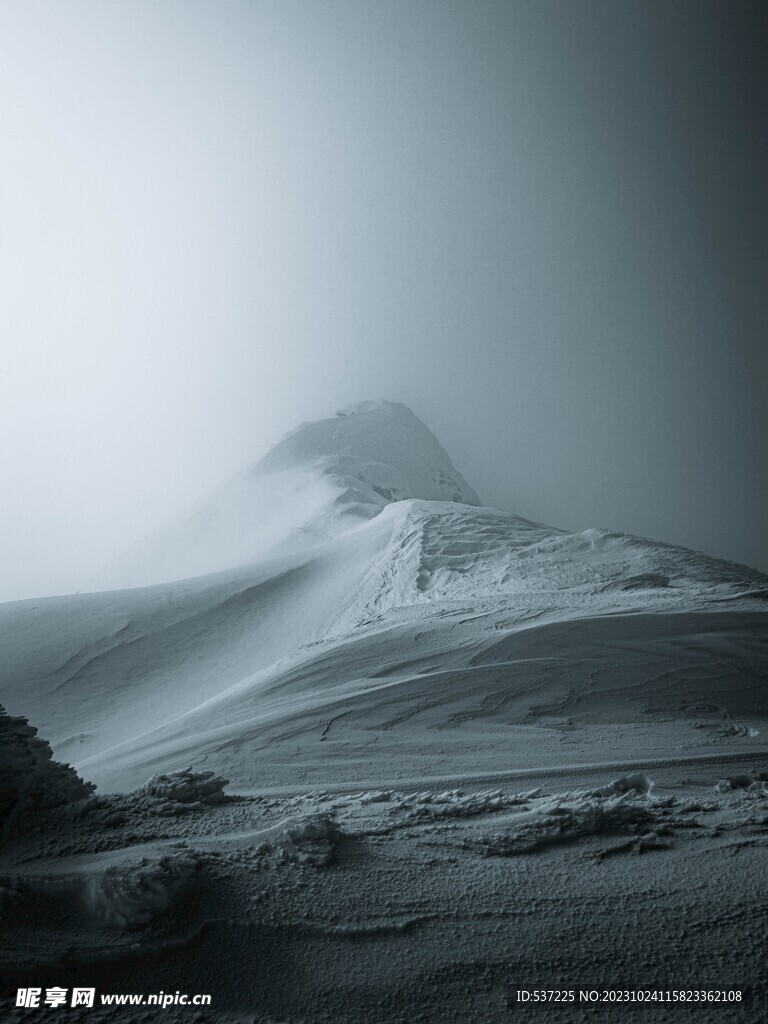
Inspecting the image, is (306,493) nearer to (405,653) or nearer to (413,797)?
(405,653)

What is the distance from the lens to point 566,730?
375 cm

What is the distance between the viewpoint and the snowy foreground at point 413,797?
4.80 ft

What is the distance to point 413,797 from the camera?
8.07 feet

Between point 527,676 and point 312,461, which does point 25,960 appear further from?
point 312,461

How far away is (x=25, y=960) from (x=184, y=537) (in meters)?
18.4

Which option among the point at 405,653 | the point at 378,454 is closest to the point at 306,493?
the point at 378,454

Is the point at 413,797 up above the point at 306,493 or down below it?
below

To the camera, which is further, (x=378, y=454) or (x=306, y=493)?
(x=378, y=454)

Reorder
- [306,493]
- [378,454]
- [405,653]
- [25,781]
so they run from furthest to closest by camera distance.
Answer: [378,454], [306,493], [405,653], [25,781]

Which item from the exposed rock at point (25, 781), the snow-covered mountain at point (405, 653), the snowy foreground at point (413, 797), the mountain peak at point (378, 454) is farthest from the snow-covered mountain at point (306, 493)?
the exposed rock at point (25, 781)

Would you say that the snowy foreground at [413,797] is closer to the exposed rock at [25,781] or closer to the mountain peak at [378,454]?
the exposed rock at [25,781]

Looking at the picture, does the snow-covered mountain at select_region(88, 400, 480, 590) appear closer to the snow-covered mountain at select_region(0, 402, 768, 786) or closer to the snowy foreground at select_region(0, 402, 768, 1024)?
the snow-covered mountain at select_region(0, 402, 768, 786)

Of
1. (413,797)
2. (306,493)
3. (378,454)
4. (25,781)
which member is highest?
(378,454)

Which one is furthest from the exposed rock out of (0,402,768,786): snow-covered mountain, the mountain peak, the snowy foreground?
the mountain peak
